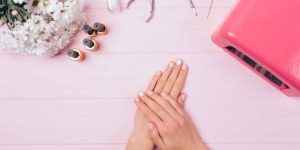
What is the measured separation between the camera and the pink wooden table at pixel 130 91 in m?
1.22

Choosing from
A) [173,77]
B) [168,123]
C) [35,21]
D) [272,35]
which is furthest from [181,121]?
[35,21]

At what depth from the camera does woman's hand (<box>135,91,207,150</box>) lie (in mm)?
1198

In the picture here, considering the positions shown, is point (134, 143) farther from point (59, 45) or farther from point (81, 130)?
point (59, 45)

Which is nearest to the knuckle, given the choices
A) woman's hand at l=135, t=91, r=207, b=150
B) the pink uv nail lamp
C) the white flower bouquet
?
woman's hand at l=135, t=91, r=207, b=150

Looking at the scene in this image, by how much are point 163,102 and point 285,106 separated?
422mm

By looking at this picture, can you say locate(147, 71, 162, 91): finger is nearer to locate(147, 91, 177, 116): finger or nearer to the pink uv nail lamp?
locate(147, 91, 177, 116): finger

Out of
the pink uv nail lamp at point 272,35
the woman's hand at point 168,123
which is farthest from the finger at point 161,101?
the pink uv nail lamp at point 272,35

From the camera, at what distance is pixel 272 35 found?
1074 millimetres

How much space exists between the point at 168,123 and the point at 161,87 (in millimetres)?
134

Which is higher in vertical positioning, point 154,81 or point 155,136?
point 154,81

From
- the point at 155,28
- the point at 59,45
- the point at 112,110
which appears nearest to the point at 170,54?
the point at 155,28

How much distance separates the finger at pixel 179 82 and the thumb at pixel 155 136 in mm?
133

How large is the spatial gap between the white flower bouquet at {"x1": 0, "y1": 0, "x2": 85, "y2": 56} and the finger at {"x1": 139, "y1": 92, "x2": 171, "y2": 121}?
1.17ft

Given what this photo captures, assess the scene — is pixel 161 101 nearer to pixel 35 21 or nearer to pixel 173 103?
pixel 173 103
